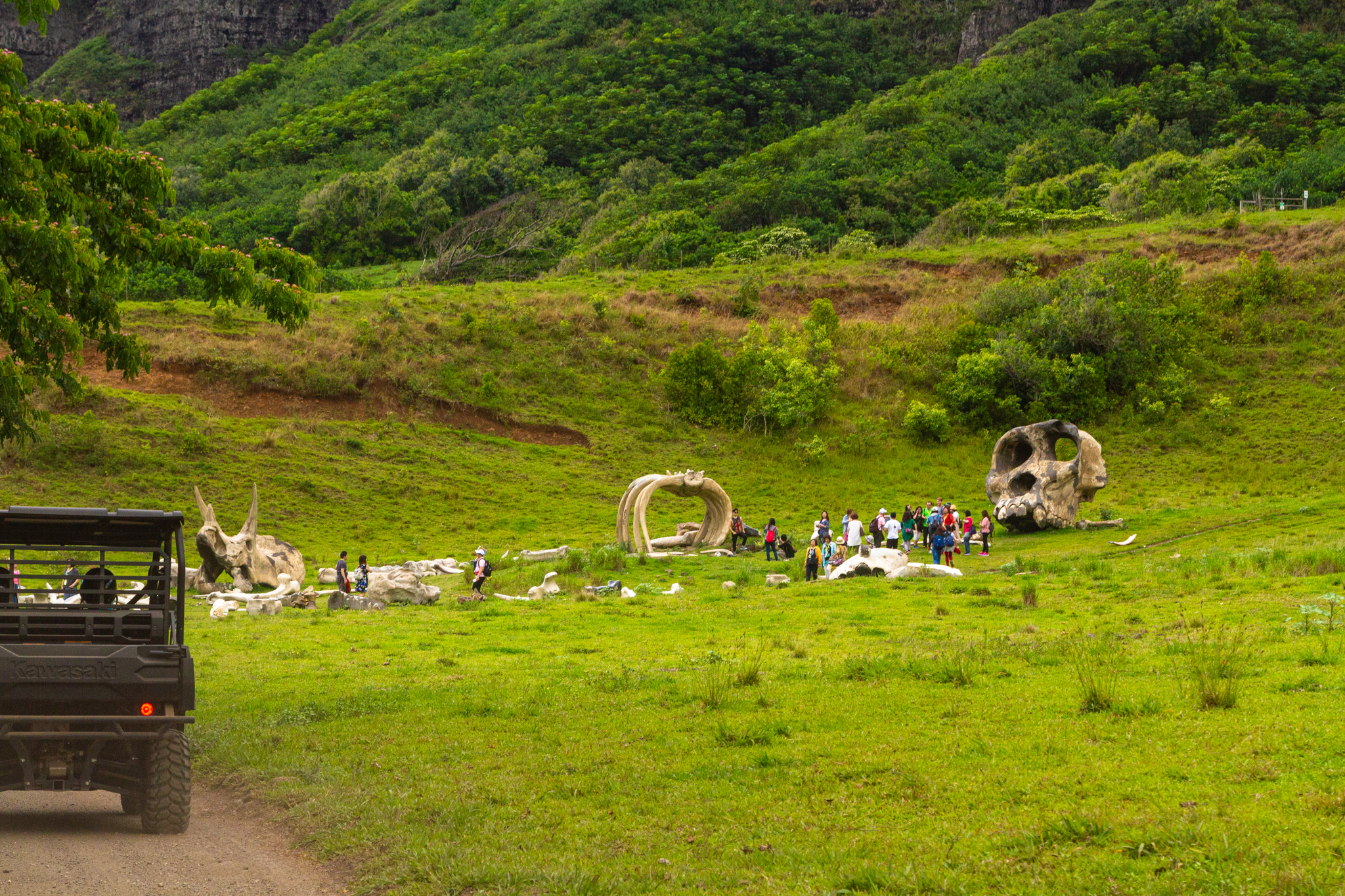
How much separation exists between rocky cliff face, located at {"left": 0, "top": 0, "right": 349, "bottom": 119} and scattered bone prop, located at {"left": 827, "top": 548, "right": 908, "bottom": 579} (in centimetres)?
15665

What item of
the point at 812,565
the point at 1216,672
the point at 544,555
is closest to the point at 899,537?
the point at 812,565

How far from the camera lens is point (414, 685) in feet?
46.4

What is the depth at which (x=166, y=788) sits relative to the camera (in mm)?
8508

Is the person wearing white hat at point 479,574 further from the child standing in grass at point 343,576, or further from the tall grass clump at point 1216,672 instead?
the tall grass clump at point 1216,672

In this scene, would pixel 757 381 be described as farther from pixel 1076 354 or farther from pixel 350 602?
pixel 350 602

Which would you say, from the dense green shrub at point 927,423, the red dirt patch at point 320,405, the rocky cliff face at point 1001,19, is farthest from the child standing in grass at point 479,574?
the rocky cliff face at point 1001,19

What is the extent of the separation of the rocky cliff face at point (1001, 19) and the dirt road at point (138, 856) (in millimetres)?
148258

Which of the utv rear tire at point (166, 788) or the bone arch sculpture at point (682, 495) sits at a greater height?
the bone arch sculpture at point (682, 495)

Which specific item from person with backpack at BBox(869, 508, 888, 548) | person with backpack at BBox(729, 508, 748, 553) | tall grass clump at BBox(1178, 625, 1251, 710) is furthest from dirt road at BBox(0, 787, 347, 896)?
person with backpack at BBox(729, 508, 748, 553)

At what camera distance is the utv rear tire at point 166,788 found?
8469 mm

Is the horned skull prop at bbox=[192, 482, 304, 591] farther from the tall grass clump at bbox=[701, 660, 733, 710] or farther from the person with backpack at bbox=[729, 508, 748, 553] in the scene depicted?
the tall grass clump at bbox=[701, 660, 733, 710]

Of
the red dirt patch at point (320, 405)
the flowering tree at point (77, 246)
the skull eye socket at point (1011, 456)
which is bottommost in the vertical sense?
the skull eye socket at point (1011, 456)

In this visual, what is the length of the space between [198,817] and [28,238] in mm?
5856

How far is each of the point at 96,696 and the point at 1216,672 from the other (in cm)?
880
